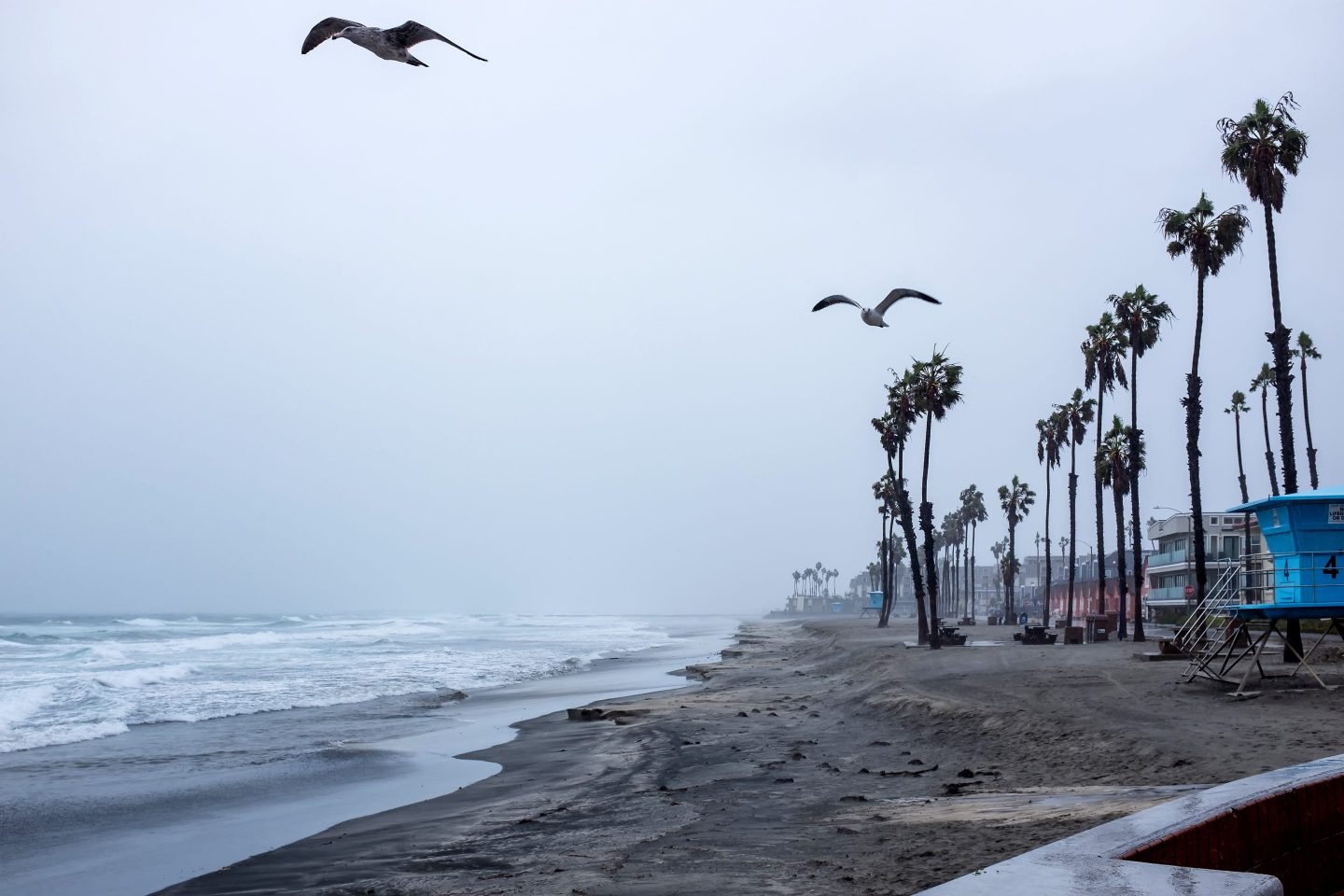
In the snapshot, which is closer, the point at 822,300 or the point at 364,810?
the point at 364,810

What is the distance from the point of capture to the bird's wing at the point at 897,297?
15.4m

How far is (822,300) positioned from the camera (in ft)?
55.2

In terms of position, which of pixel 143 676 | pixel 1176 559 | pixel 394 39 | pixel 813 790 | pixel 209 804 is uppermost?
pixel 394 39

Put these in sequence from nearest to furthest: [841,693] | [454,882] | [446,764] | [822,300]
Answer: [454,882]
[822,300]
[446,764]
[841,693]

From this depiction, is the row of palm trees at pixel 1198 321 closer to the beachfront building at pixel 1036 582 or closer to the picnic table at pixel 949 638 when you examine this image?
the picnic table at pixel 949 638

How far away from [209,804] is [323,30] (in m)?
11.0

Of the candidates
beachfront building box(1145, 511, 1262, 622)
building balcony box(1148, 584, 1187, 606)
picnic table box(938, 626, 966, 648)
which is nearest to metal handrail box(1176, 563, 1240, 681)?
picnic table box(938, 626, 966, 648)

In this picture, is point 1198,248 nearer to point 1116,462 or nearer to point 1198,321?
point 1198,321

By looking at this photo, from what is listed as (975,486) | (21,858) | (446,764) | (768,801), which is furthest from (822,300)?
(975,486)

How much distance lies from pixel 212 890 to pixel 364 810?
3881mm

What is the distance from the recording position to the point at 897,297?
16.3 m

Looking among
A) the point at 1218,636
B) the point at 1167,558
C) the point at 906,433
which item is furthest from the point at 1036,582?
the point at 1218,636

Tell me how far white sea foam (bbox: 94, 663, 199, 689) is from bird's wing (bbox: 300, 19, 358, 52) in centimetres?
2970

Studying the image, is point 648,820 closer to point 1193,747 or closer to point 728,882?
point 728,882
